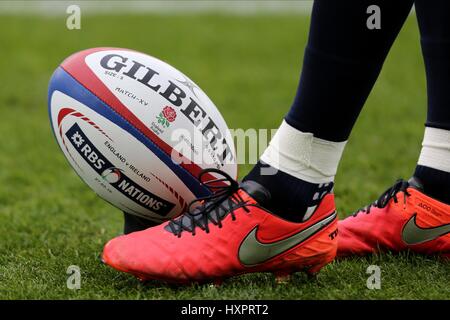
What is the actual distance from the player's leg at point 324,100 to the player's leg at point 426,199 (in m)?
0.32

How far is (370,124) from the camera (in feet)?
15.6

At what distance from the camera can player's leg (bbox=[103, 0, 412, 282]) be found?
1.83 meters

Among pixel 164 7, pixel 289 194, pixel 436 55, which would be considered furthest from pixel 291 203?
pixel 164 7

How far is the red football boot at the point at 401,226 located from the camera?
2.19m

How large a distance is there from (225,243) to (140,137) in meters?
0.43

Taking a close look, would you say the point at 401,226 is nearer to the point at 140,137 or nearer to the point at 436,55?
the point at 436,55

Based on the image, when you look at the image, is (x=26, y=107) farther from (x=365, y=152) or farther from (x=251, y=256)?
(x=251, y=256)

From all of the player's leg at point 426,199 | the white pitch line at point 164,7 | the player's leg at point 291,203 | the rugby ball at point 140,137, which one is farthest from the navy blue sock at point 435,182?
the white pitch line at point 164,7

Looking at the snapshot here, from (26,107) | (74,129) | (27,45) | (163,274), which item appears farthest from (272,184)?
(27,45)

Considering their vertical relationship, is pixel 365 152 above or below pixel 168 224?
below

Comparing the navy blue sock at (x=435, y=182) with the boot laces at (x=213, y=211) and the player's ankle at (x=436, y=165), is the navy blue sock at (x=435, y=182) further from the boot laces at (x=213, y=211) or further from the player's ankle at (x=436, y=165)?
the boot laces at (x=213, y=211)

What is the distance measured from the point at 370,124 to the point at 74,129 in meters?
2.85

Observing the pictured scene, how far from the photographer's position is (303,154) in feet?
6.21

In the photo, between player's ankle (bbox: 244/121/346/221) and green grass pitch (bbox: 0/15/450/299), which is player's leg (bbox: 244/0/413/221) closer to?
player's ankle (bbox: 244/121/346/221)
